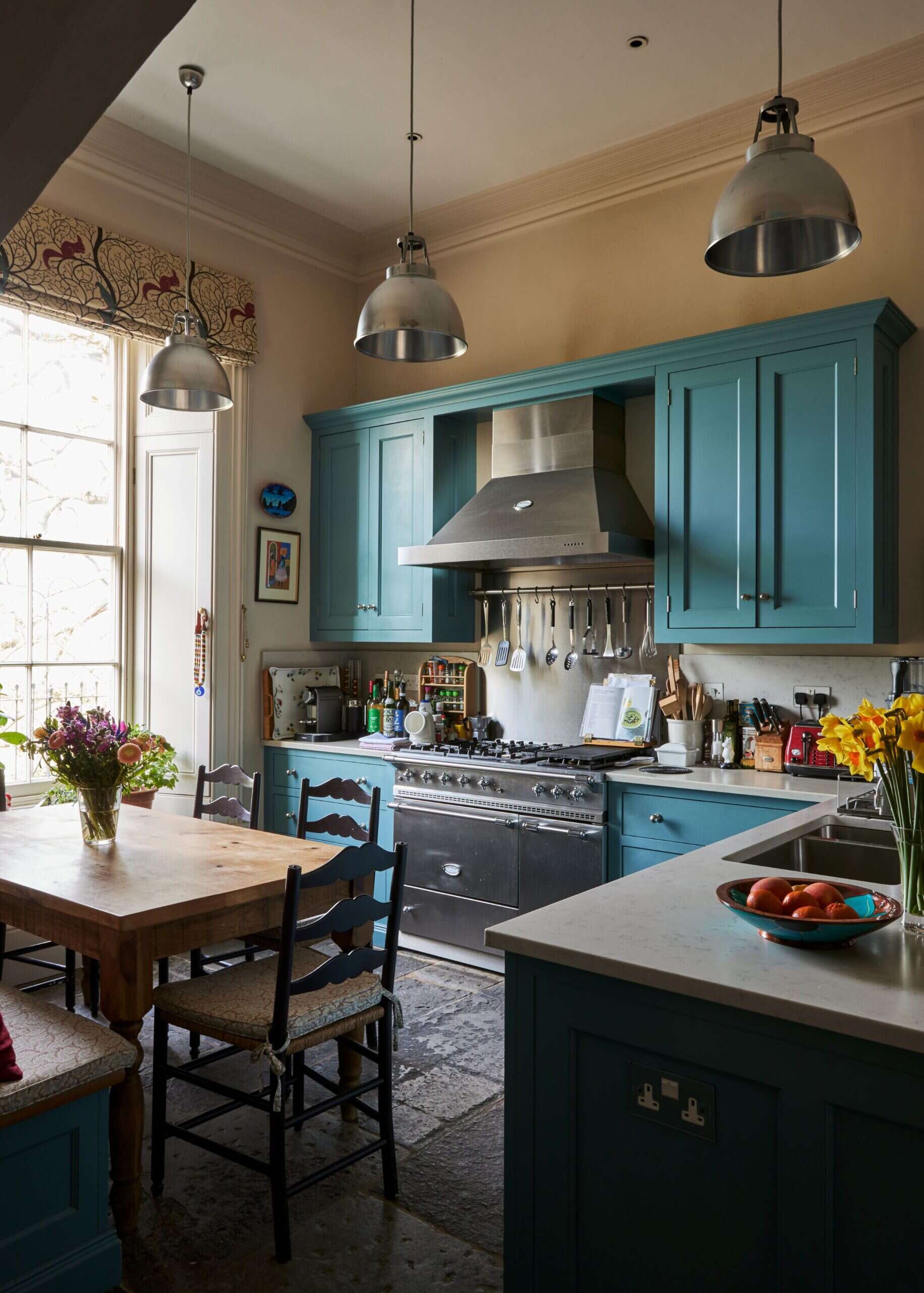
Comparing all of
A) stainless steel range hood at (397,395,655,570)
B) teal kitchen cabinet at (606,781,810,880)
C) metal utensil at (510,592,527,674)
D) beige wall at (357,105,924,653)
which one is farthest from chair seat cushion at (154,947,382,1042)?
beige wall at (357,105,924,653)

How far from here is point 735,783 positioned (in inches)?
132

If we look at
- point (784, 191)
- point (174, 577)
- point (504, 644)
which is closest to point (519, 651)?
point (504, 644)

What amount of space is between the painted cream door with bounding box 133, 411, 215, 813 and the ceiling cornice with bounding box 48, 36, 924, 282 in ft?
3.44

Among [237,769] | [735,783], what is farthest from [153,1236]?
[735,783]

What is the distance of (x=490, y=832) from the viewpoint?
12.7 ft

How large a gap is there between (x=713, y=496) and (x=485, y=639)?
57.2 inches

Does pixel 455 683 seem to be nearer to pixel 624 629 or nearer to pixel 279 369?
pixel 624 629

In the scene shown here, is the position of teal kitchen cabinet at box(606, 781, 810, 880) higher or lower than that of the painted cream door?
lower

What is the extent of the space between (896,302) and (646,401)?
1.04 m

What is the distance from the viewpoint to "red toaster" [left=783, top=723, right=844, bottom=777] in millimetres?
3451

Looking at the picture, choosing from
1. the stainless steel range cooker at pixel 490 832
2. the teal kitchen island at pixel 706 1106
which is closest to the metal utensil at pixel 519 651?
the stainless steel range cooker at pixel 490 832

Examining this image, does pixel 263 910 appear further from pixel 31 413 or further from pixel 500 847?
pixel 31 413

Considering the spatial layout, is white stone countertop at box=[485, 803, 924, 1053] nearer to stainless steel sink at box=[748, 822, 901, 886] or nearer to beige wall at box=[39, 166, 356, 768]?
stainless steel sink at box=[748, 822, 901, 886]

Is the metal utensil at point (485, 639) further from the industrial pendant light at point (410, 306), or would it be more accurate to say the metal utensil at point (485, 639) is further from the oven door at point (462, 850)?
the industrial pendant light at point (410, 306)
